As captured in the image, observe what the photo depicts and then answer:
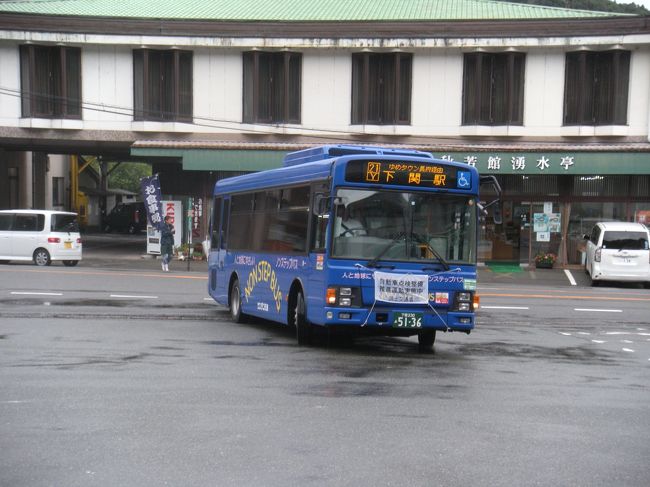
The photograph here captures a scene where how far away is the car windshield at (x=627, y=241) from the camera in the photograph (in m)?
27.3

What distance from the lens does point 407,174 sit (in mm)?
11930

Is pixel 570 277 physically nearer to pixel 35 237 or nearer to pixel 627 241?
pixel 627 241

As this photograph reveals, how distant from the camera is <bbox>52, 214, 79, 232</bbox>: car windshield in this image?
30.0 metres

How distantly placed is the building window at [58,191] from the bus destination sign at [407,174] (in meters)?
44.1

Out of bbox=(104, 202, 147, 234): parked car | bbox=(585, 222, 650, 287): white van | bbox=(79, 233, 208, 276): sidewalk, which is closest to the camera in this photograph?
bbox=(585, 222, 650, 287): white van

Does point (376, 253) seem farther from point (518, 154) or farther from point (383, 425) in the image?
point (518, 154)

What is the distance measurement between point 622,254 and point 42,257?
65.4ft

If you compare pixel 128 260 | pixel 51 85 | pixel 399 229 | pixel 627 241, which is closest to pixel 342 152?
pixel 399 229

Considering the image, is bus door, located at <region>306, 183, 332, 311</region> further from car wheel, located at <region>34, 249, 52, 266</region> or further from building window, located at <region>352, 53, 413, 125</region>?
building window, located at <region>352, 53, 413, 125</region>

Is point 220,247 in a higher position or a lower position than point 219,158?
lower

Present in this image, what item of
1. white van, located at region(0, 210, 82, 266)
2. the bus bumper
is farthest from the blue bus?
white van, located at region(0, 210, 82, 266)

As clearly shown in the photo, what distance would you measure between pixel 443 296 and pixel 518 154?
65.7 feet

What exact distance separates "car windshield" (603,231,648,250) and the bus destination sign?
1688cm

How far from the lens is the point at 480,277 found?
30.0m
